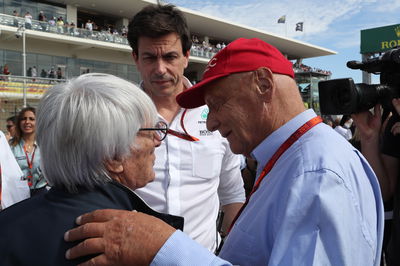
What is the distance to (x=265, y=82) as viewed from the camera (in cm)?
123

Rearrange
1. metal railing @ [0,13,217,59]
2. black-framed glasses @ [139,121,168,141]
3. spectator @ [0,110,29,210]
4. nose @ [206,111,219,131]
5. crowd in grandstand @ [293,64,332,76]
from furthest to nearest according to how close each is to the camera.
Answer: crowd in grandstand @ [293,64,332,76], metal railing @ [0,13,217,59], spectator @ [0,110,29,210], nose @ [206,111,219,131], black-framed glasses @ [139,121,168,141]

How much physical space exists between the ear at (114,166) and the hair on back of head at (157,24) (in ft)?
4.11

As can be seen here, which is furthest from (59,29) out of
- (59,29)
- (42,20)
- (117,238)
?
(117,238)

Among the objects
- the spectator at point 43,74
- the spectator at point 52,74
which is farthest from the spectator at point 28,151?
the spectator at point 43,74

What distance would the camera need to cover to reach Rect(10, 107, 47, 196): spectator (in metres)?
5.24

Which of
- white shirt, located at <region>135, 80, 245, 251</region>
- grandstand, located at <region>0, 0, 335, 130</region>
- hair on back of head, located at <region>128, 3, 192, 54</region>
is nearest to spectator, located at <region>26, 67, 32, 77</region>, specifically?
grandstand, located at <region>0, 0, 335, 130</region>

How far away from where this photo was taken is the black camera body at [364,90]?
1832 millimetres

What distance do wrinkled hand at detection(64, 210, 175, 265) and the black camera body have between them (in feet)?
4.03

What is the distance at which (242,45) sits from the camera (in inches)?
50.5

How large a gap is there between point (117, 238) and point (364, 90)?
1484 millimetres

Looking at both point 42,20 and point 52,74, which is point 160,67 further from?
point 42,20

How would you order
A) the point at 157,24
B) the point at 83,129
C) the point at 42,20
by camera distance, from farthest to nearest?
the point at 42,20, the point at 157,24, the point at 83,129

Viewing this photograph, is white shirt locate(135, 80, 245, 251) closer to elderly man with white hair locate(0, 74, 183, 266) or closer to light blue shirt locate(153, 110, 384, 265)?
elderly man with white hair locate(0, 74, 183, 266)

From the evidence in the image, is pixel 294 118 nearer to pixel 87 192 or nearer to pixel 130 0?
pixel 87 192
